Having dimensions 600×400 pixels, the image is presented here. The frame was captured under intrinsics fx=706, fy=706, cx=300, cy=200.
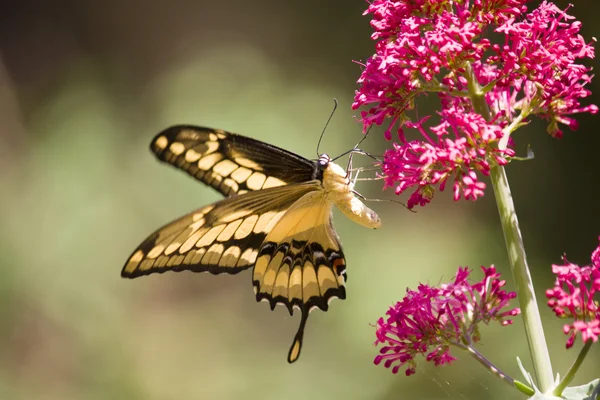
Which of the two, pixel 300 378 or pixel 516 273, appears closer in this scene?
pixel 516 273

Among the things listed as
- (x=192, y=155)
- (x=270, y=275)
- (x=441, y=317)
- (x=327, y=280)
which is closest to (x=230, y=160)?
(x=192, y=155)

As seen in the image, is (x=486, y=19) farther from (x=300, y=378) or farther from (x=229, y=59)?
(x=229, y=59)

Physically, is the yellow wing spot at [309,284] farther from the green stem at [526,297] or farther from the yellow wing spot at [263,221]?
the green stem at [526,297]

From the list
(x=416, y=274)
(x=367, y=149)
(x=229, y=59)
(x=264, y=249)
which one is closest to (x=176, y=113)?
(x=229, y=59)

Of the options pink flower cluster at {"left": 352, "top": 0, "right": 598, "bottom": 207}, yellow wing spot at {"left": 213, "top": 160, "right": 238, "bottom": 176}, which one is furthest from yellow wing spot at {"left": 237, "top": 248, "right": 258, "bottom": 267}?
pink flower cluster at {"left": 352, "top": 0, "right": 598, "bottom": 207}

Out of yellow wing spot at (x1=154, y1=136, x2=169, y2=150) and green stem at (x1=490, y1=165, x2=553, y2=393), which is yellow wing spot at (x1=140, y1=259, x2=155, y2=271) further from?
green stem at (x1=490, y1=165, x2=553, y2=393)

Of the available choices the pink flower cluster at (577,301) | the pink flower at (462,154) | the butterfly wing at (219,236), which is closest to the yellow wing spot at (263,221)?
the butterfly wing at (219,236)
